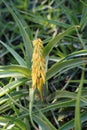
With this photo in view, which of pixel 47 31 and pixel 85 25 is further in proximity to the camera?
pixel 47 31

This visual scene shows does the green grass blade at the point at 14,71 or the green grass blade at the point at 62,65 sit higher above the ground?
the green grass blade at the point at 14,71

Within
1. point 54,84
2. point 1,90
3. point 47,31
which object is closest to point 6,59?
point 47,31

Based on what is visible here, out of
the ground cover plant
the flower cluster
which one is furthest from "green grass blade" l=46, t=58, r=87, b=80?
the flower cluster

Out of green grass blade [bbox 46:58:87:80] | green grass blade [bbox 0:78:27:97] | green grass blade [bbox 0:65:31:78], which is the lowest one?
green grass blade [bbox 46:58:87:80]

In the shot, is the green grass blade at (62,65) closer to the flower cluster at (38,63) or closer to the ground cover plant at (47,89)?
the ground cover plant at (47,89)

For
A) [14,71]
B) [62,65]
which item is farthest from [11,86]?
[62,65]

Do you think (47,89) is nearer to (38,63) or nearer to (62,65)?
(62,65)

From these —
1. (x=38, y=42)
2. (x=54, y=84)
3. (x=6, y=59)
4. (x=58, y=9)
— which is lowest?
(x=38, y=42)

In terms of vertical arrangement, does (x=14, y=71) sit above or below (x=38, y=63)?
above

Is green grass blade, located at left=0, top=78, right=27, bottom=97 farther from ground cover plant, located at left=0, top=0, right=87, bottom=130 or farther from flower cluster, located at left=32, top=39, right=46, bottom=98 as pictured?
flower cluster, located at left=32, top=39, right=46, bottom=98

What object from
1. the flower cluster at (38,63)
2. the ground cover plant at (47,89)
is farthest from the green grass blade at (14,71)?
the flower cluster at (38,63)

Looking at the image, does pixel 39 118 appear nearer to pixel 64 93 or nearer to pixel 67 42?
pixel 64 93
